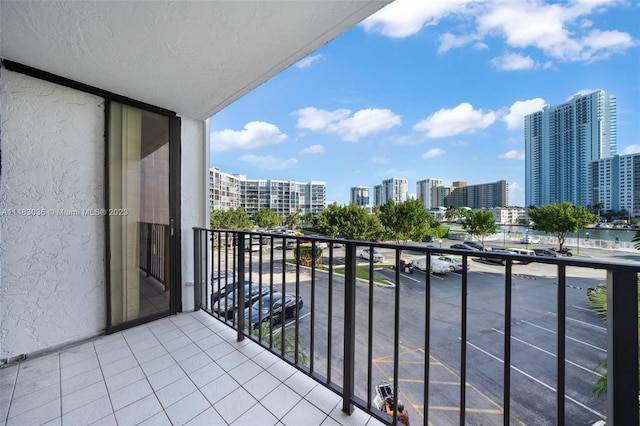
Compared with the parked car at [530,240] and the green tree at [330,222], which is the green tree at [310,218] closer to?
the green tree at [330,222]

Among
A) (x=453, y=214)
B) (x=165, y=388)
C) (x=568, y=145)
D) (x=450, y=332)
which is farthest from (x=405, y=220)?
(x=453, y=214)

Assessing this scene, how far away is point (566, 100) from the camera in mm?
28469

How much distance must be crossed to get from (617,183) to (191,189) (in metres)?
36.9

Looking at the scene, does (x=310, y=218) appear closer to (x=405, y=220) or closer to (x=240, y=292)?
(x=405, y=220)

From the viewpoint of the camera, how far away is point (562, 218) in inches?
698

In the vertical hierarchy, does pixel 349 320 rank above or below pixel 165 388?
above

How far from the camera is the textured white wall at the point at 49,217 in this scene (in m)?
1.81

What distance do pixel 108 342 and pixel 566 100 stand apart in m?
43.2

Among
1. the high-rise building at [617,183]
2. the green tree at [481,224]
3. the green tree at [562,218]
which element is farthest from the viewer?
the high-rise building at [617,183]

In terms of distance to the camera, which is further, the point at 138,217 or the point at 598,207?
the point at 598,207

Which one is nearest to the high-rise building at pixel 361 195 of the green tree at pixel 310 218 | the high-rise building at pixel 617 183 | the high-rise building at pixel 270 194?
the high-rise building at pixel 270 194

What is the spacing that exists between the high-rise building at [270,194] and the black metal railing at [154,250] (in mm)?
41712

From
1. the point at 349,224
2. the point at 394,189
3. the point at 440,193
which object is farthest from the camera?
the point at 440,193

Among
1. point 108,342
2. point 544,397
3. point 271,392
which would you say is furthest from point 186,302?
point 544,397
